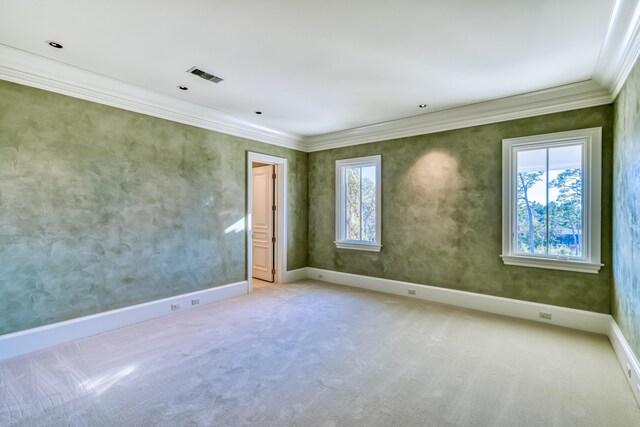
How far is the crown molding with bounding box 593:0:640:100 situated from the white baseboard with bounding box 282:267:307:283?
207 inches

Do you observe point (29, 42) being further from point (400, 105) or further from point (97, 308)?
point (400, 105)

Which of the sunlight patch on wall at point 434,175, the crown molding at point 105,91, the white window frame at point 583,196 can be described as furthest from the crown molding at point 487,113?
the crown molding at point 105,91

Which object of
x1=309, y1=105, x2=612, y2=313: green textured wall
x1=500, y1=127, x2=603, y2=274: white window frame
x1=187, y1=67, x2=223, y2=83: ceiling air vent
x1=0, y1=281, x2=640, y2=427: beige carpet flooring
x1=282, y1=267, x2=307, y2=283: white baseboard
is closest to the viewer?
x1=0, y1=281, x2=640, y2=427: beige carpet flooring

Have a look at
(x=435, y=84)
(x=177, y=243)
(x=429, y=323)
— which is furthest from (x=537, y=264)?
(x=177, y=243)

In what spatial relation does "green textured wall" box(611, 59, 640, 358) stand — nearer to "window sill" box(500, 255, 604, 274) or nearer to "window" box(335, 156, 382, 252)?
"window sill" box(500, 255, 604, 274)

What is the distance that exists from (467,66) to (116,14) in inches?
127

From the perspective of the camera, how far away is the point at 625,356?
263 centimetres

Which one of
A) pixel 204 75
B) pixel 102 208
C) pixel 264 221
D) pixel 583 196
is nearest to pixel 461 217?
pixel 583 196

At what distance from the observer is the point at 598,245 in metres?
3.44

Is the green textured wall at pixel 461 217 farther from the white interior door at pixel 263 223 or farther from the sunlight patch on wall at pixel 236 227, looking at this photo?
the sunlight patch on wall at pixel 236 227

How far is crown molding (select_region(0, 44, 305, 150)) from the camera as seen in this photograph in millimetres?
2900

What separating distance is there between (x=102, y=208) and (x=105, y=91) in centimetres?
138

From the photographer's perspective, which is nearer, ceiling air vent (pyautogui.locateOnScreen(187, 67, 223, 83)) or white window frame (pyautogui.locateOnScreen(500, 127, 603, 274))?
ceiling air vent (pyautogui.locateOnScreen(187, 67, 223, 83))

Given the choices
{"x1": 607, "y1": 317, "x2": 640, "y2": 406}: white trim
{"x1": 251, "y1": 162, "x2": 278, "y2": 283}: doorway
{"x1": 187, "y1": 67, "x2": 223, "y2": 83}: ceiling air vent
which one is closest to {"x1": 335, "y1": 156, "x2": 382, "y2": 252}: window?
{"x1": 251, "y1": 162, "x2": 278, "y2": 283}: doorway
